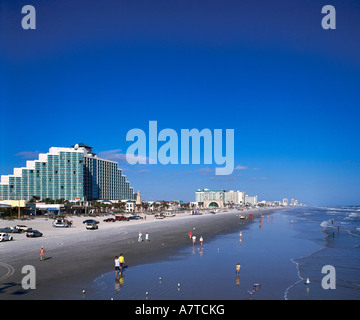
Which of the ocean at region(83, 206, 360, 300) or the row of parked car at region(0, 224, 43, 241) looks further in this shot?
the row of parked car at region(0, 224, 43, 241)

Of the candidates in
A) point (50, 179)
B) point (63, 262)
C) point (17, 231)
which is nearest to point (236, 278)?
point (63, 262)

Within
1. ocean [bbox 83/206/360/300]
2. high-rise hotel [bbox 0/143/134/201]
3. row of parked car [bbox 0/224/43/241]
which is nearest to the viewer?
ocean [bbox 83/206/360/300]

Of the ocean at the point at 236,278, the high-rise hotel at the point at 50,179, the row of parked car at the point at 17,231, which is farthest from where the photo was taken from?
the high-rise hotel at the point at 50,179

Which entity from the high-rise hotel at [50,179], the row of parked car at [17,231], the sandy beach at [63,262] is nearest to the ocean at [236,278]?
the sandy beach at [63,262]

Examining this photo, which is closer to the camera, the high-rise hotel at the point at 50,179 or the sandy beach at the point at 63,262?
the sandy beach at the point at 63,262

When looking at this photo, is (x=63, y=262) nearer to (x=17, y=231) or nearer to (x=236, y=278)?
(x=236, y=278)

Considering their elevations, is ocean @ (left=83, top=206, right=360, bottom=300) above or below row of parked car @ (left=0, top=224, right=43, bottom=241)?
above

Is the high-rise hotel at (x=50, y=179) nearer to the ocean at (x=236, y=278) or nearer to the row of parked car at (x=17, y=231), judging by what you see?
the row of parked car at (x=17, y=231)

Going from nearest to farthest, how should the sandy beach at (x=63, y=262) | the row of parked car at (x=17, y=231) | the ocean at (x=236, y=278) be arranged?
1. the sandy beach at (x=63, y=262)
2. the ocean at (x=236, y=278)
3. the row of parked car at (x=17, y=231)

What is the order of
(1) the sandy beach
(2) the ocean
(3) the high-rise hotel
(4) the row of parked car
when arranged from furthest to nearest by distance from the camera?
(3) the high-rise hotel
(4) the row of parked car
(2) the ocean
(1) the sandy beach

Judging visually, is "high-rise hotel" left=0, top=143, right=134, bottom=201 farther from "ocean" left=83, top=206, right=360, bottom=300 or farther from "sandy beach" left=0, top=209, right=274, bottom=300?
"ocean" left=83, top=206, right=360, bottom=300

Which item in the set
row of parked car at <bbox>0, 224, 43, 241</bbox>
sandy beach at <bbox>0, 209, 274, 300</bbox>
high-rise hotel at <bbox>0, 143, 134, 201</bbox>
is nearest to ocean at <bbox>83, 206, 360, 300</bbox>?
sandy beach at <bbox>0, 209, 274, 300</bbox>
